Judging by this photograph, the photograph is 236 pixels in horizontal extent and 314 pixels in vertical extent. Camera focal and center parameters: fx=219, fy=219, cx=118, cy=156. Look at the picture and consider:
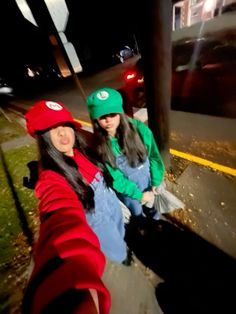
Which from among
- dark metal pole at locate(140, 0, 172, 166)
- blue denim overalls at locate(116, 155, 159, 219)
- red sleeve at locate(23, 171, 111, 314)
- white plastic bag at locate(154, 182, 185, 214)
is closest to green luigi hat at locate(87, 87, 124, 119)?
blue denim overalls at locate(116, 155, 159, 219)

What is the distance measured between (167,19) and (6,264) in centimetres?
337

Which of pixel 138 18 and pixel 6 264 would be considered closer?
pixel 138 18

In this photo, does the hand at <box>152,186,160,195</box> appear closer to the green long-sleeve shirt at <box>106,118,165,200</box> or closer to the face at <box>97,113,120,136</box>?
the green long-sleeve shirt at <box>106,118,165,200</box>

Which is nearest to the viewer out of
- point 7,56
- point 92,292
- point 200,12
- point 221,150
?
point 92,292

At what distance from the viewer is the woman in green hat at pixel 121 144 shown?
6.14ft

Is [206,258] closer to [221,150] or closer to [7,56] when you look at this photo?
[221,150]

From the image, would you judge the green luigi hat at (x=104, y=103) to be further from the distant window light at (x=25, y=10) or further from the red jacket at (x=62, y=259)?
the distant window light at (x=25, y=10)

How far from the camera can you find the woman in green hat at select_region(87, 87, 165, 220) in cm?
187

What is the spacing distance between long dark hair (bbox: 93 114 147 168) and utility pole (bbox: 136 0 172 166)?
740mm

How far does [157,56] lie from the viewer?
2314 mm

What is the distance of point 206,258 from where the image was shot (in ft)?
7.91

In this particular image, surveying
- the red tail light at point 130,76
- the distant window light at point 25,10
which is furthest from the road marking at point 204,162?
the red tail light at point 130,76

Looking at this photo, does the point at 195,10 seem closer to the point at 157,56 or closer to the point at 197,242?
the point at 157,56

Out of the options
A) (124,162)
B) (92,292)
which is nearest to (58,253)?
(92,292)
